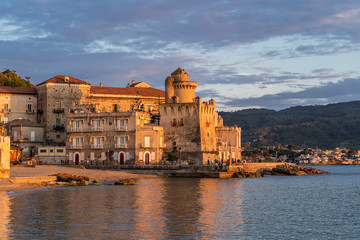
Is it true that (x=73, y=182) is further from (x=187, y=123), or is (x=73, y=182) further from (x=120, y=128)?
(x=187, y=123)

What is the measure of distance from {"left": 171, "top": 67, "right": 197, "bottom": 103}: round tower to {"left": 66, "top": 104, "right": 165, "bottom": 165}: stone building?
6471 mm

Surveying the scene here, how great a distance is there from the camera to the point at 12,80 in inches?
3826

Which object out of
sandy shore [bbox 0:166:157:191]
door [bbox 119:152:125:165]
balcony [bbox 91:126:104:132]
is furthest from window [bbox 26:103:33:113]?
sandy shore [bbox 0:166:157:191]

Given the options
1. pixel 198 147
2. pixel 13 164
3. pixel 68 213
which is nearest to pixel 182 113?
pixel 198 147

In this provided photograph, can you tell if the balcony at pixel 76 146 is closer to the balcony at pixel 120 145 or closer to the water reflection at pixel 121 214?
the balcony at pixel 120 145

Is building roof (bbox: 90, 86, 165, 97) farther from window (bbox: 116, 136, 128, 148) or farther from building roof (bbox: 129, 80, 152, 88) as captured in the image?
window (bbox: 116, 136, 128, 148)

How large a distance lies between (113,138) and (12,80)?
35024 mm

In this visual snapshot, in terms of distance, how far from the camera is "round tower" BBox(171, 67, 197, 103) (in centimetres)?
7856

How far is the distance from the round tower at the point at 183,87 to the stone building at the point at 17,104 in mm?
22892

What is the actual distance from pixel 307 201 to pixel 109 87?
5126 cm

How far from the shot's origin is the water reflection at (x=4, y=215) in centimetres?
2470

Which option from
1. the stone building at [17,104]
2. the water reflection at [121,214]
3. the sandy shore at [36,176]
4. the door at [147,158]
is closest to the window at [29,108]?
the stone building at [17,104]

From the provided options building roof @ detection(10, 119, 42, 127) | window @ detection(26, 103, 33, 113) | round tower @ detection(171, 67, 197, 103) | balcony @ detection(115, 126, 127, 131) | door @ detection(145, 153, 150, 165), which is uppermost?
round tower @ detection(171, 67, 197, 103)

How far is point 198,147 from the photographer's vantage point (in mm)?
73125
